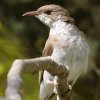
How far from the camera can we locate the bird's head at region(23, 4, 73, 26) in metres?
4.07

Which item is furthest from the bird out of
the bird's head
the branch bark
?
the branch bark

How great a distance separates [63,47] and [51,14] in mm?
531

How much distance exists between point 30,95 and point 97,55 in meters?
2.57

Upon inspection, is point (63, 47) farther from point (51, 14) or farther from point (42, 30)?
point (42, 30)

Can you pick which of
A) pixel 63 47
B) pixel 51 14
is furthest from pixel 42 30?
pixel 63 47

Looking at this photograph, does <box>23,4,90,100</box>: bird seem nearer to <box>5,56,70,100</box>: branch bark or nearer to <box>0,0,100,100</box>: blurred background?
<box>5,56,70,100</box>: branch bark

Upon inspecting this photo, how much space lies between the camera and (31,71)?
1.99 m

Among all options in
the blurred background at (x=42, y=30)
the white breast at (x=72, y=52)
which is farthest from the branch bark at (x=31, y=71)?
the blurred background at (x=42, y=30)

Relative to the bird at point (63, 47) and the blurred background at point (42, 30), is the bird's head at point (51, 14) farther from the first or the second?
the blurred background at point (42, 30)

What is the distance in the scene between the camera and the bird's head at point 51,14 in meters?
4.07

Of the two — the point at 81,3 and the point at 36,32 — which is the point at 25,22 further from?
the point at 81,3

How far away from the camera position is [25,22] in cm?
707

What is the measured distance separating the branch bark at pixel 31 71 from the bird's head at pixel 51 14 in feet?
4.58

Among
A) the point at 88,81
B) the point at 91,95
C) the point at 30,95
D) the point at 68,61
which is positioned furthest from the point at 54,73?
the point at 88,81
